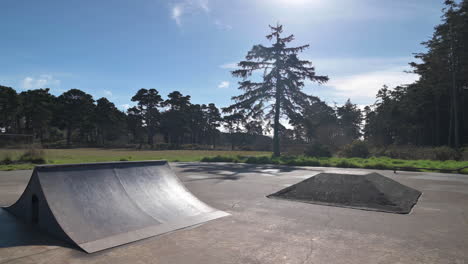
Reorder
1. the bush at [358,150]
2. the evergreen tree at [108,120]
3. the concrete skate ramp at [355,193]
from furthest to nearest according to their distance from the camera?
the evergreen tree at [108,120] → the bush at [358,150] → the concrete skate ramp at [355,193]

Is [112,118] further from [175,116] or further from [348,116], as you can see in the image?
[348,116]

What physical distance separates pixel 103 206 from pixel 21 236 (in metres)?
1.12

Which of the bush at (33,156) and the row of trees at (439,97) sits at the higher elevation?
the row of trees at (439,97)

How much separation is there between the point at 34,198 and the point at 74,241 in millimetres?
1547

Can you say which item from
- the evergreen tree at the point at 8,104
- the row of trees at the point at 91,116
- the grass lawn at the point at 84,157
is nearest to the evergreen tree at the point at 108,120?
the row of trees at the point at 91,116

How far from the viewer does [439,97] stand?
34.6 metres

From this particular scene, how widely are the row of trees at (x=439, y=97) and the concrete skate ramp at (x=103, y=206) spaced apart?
27855mm

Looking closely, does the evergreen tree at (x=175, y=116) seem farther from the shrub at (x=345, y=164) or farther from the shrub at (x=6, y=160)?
the shrub at (x=345, y=164)

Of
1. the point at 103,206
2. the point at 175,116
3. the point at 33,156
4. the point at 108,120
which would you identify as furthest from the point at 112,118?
the point at 103,206

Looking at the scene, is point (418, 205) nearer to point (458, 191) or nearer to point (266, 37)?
point (458, 191)

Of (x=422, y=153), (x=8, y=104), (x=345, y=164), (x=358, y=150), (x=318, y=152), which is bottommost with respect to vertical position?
(x=345, y=164)

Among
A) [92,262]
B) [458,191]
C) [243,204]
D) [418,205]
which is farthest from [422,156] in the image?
[92,262]

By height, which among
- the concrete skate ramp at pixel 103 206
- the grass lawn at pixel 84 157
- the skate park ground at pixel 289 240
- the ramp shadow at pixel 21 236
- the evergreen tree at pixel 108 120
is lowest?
the grass lawn at pixel 84 157

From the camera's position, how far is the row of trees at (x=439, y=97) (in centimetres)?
2703
